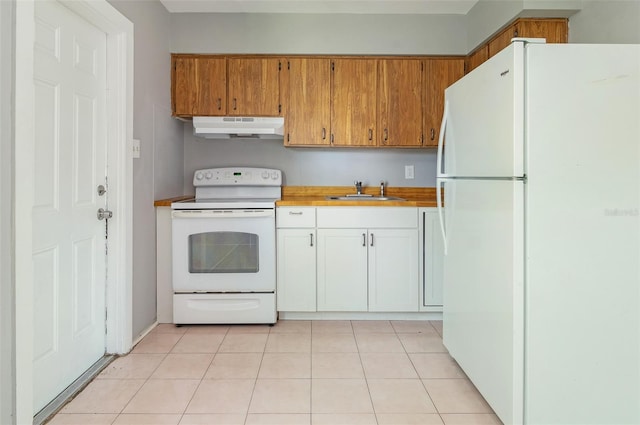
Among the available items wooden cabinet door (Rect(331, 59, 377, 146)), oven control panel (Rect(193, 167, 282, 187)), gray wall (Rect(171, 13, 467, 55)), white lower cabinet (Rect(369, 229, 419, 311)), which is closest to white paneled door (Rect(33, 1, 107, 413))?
gray wall (Rect(171, 13, 467, 55))

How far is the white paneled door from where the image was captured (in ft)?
6.09

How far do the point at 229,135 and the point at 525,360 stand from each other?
265 cm

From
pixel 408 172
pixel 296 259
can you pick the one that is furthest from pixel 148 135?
Answer: pixel 408 172

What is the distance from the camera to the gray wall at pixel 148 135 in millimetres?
2641

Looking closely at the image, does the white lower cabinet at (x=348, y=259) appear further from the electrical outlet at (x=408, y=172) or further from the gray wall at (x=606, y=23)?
the gray wall at (x=606, y=23)

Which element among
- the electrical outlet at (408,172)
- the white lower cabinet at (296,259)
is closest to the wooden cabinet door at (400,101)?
the electrical outlet at (408,172)

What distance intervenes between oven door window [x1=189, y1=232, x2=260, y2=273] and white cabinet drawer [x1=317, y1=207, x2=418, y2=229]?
0.53 meters

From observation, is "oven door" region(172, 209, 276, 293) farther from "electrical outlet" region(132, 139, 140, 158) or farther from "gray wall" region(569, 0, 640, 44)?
"gray wall" region(569, 0, 640, 44)

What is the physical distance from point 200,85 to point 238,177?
791mm

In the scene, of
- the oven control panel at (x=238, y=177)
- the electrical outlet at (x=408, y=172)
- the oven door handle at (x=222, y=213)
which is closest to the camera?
the oven door handle at (x=222, y=213)

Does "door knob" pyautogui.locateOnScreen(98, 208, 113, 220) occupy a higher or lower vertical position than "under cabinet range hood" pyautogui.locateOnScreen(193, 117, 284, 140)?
lower

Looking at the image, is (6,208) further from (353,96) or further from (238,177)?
(353,96)

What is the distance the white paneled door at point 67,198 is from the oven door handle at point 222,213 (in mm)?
588

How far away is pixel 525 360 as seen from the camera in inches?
63.0
